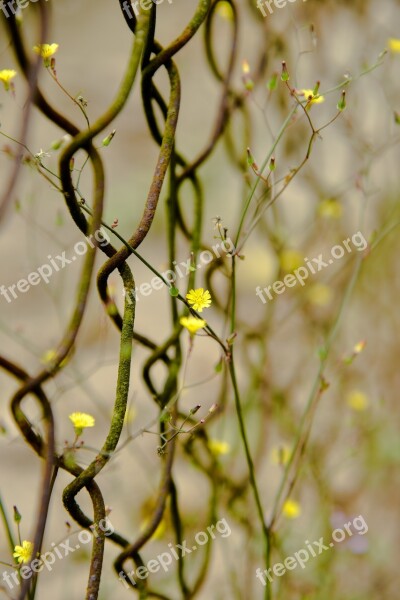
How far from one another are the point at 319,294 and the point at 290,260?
0.11 metres

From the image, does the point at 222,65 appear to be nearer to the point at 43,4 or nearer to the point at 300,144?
the point at 300,144

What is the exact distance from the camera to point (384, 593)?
4.43ft

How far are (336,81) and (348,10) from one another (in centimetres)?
17

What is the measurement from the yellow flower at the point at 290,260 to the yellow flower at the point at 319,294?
0.05m

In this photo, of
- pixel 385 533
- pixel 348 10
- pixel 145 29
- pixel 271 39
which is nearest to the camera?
pixel 145 29

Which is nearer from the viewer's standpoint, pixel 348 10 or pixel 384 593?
pixel 384 593

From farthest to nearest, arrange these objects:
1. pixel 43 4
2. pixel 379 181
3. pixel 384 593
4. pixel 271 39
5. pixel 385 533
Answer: pixel 379 181 < pixel 385 533 < pixel 384 593 < pixel 271 39 < pixel 43 4

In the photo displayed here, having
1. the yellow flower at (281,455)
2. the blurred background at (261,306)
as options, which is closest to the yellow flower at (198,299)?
the yellow flower at (281,455)

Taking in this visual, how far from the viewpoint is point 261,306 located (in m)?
1.69

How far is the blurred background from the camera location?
1.36 metres

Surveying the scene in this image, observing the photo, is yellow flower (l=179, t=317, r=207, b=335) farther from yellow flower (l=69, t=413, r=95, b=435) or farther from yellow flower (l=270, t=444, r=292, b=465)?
yellow flower (l=270, t=444, r=292, b=465)

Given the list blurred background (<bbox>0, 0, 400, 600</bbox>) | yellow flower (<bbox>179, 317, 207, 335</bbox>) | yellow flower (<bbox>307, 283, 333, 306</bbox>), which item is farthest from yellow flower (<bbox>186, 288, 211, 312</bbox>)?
yellow flower (<bbox>307, 283, 333, 306</bbox>)

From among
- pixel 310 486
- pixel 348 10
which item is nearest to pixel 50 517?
pixel 310 486

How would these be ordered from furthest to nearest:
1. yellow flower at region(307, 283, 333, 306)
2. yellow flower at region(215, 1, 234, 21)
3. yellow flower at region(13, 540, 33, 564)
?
yellow flower at region(307, 283, 333, 306) → yellow flower at region(215, 1, 234, 21) → yellow flower at region(13, 540, 33, 564)
